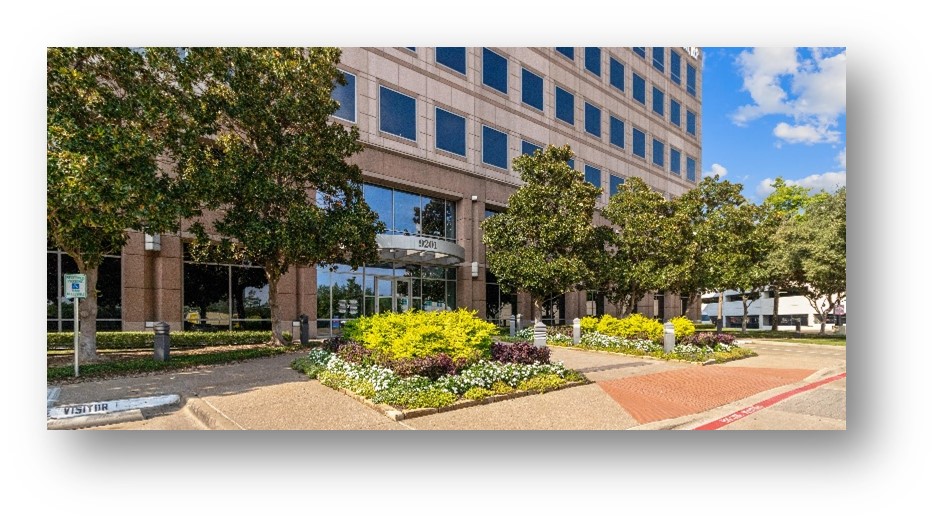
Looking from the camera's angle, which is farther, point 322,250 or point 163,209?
point 322,250

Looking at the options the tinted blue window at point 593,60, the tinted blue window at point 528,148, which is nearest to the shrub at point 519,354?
the tinted blue window at point 593,60

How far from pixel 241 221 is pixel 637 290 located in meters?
13.1

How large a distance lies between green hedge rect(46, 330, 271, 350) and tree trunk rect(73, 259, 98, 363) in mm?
1648

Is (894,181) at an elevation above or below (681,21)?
below

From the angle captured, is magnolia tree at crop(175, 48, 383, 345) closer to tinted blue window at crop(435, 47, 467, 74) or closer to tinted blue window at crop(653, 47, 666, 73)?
tinted blue window at crop(435, 47, 467, 74)

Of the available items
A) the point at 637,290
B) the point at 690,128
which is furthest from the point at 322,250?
the point at 637,290

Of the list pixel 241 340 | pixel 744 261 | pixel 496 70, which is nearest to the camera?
pixel 496 70

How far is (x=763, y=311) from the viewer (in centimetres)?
1609

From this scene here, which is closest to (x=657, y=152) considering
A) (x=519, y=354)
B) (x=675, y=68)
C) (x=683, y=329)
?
(x=675, y=68)

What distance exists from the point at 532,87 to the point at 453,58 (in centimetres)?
172

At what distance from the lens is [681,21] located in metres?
6.41

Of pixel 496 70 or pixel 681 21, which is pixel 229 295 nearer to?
pixel 496 70

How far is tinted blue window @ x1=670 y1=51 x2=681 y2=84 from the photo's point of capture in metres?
7.23

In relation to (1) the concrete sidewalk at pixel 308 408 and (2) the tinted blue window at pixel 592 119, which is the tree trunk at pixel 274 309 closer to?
(1) the concrete sidewalk at pixel 308 408
